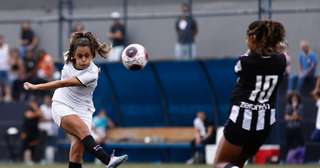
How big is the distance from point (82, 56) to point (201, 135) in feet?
38.5

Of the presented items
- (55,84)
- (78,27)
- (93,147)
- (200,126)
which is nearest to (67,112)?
(55,84)

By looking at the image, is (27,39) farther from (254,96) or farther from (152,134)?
(254,96)

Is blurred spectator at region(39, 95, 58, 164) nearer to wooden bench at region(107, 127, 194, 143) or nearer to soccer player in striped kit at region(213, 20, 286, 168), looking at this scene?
wooden bench at region(107, 127, 194, 143)

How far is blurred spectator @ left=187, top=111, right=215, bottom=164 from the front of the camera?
23.0 m

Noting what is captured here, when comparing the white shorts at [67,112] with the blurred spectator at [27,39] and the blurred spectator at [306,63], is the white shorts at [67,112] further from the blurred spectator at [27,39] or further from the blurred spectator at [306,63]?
the blurred spectator at [27,39]

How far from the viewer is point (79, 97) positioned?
1210 cm

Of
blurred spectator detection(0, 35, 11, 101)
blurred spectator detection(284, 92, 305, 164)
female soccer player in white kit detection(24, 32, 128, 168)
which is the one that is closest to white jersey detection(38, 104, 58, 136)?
blurred spectator detection(0, 35, 11, 101)

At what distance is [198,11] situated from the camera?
25188 mm

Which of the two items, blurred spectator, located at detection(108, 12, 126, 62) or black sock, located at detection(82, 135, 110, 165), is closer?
black sock, located at detection(82, 135, 110, 165)

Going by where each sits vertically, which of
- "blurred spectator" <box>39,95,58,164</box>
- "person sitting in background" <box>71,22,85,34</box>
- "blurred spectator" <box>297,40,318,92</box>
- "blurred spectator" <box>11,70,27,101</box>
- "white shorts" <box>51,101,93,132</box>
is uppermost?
"person sitting in background" <box>71,22,85,34</box>

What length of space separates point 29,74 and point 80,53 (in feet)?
46.3

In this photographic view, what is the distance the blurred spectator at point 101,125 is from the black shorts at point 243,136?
580 inches

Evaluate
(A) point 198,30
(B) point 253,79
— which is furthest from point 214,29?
(B) point 253,79

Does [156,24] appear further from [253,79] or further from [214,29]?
[253,79]
